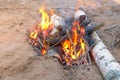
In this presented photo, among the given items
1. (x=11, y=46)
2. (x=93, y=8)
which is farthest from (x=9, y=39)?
(x=93, y=8)

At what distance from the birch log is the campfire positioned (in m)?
0.18

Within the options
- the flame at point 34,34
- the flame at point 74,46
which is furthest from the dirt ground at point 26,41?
the flame at point 74,46

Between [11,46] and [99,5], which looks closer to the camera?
[11,46]

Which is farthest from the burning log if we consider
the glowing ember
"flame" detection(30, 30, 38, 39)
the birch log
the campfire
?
"flame" detection(30, 30, 38, 39)

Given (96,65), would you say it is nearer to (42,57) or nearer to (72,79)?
(72,79)

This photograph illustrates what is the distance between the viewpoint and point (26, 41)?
594 cm

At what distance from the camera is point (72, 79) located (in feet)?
16.1

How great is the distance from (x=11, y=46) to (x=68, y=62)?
1358 millimetres

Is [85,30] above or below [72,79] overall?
above

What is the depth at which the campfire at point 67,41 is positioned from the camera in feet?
17.4

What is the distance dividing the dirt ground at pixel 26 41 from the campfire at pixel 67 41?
0.55 feet

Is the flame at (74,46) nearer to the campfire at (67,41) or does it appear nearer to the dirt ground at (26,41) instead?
the campfire at (67,41)

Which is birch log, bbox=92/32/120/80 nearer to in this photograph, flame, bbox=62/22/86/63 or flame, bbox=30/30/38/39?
flame, bbox=62/22/86/63

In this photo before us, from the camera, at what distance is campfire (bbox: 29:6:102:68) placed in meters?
5.31
